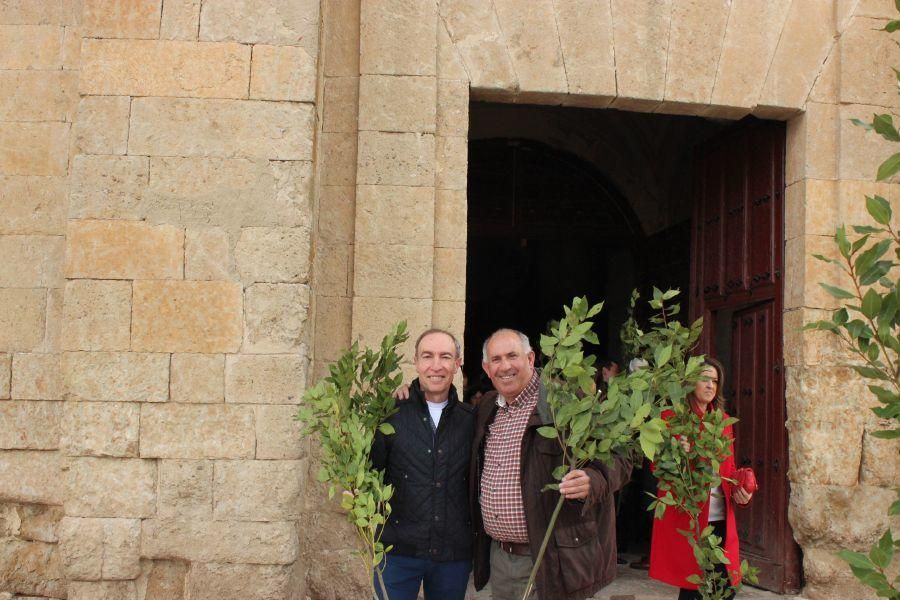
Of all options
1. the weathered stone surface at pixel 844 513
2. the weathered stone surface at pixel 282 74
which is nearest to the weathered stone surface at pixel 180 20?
the weathered stone surface at pixel 282 74

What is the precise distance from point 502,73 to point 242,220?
5.23ft

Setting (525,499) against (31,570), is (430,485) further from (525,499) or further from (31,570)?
(31,570)

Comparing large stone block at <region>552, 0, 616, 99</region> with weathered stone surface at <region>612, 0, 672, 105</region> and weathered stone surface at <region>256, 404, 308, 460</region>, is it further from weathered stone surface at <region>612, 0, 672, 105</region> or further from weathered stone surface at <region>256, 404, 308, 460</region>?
weathered stone surface at <region>256, 404, 308, 460</region>

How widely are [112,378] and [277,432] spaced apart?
0.75 m

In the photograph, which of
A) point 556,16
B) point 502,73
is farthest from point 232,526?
point 556,16

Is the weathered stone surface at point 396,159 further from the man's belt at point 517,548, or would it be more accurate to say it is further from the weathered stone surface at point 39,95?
the man's belt at point 517,548

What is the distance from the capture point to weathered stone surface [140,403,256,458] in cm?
410

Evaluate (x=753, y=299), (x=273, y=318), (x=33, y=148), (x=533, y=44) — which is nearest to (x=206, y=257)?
(x=273, y=318)

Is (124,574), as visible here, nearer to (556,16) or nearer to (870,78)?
(556,16)

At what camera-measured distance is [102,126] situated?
13.9ft

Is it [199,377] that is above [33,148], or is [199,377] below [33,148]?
below

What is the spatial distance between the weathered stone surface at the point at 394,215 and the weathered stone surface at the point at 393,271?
0.05 meters

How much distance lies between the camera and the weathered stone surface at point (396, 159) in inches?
186

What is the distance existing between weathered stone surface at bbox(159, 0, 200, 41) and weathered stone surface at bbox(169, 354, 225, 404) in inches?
57.1
